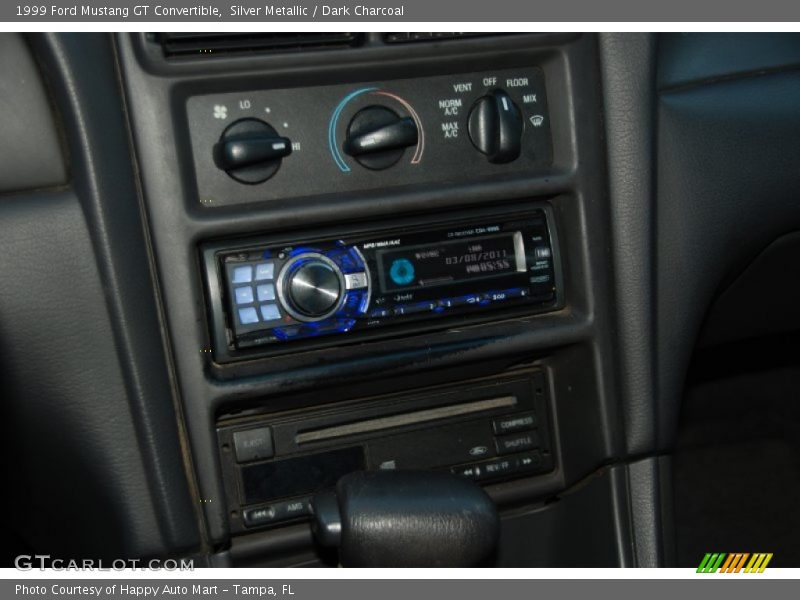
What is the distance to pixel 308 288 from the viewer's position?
1077mm

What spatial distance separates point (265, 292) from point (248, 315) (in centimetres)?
3

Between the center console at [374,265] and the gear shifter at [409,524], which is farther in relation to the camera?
the center console at [374,265]

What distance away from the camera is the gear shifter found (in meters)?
0.95

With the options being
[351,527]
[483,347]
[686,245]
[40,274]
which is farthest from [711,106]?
[40,274]

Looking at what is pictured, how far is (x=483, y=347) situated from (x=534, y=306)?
0.08m

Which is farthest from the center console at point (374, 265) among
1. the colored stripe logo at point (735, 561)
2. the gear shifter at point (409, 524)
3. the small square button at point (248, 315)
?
the colored stripe logo at point (735, 561)

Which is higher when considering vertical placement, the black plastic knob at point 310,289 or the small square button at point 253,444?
the black plastic knob at point 310,289

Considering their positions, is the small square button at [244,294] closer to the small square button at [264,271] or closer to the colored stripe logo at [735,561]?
the small square button at [264,271]

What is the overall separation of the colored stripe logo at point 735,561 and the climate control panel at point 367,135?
0.87 m

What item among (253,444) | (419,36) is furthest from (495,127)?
(253,444)

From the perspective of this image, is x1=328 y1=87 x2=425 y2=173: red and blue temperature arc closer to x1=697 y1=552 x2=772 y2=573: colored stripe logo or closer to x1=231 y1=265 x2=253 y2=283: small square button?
x1=231 y1=265 x2=253 y2=283: small square button

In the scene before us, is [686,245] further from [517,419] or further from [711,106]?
[517,419]

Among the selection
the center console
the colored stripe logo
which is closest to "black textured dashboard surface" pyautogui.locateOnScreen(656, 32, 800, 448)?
the center console

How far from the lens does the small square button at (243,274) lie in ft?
3.52
